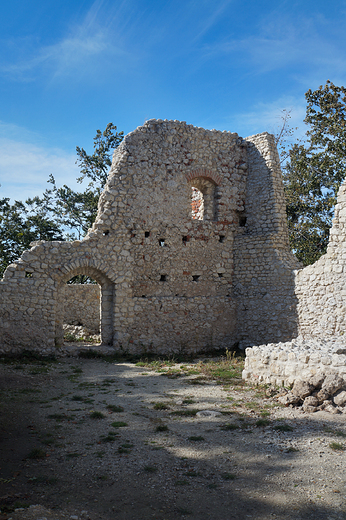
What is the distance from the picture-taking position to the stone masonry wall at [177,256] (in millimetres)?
11052

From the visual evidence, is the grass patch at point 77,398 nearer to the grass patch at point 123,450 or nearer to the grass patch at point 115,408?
the grass patch at point 115,408

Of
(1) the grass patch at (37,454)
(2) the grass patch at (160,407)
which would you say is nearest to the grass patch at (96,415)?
(2) the grass patch at (160,407)

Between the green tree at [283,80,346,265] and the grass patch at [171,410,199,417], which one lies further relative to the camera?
the green tree at [283,80,346,265]

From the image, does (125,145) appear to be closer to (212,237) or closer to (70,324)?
(212,237)

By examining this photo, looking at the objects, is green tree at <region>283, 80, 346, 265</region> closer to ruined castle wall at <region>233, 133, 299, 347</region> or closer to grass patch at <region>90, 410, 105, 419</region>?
ruined castle wall at <region>233, 133, 299, 347</region>

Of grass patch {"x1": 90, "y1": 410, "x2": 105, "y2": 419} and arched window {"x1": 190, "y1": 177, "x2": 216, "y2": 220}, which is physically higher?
arched window {"x1": 190, "y1": 177, "x2": 216, "y2": 220}

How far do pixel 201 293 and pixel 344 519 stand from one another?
9784 mm

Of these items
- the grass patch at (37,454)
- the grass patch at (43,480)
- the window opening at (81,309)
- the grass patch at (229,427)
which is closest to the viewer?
the grass patch at (43,480)

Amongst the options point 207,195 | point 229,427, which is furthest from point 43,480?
point 207,195

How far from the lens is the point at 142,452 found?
184 inches

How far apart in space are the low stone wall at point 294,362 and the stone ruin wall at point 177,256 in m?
3.99

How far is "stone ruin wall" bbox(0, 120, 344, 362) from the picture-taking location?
11039 millimetres

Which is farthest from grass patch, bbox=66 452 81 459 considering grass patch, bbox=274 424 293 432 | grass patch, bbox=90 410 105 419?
grass patch, bbox=274 424 293 432

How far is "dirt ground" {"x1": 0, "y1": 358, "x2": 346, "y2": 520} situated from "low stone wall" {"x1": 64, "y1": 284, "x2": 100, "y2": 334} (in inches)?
318
